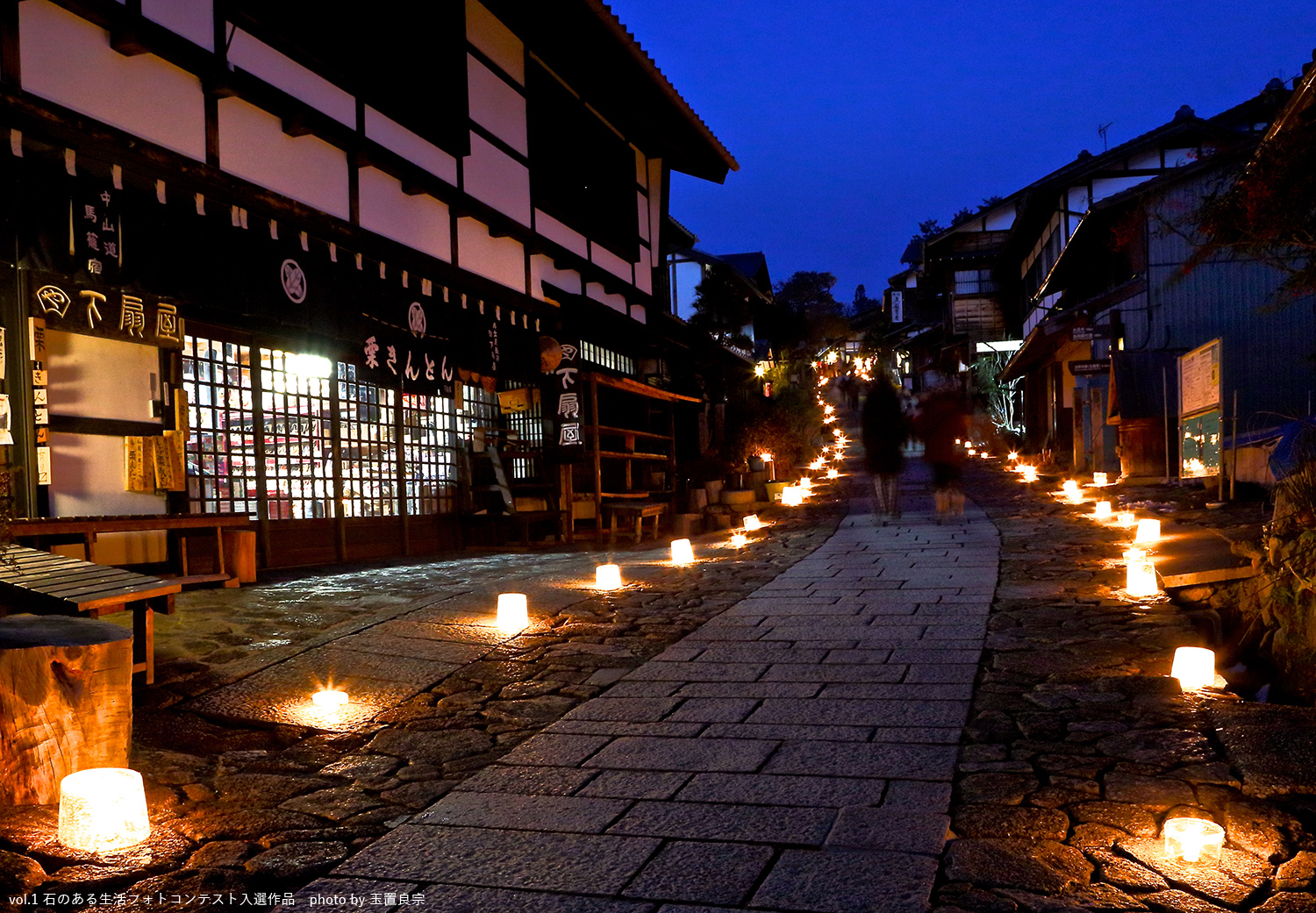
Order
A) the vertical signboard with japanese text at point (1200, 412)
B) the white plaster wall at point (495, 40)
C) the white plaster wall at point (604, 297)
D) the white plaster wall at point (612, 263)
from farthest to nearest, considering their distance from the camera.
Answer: the white plaster wall at point (604, 297), the white plaster wall at point (612, 263), the vertical signboard with japanese text at point (1200, 412), the white plaster wall at point (495, 40)

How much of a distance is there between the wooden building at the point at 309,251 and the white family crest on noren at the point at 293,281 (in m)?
0.04

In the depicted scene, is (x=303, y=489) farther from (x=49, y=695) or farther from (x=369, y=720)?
(x=49, y=695)

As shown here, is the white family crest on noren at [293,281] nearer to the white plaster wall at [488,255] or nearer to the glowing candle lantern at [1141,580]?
the white plaster wall at [488,255]

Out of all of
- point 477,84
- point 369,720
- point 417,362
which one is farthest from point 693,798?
point 477,84

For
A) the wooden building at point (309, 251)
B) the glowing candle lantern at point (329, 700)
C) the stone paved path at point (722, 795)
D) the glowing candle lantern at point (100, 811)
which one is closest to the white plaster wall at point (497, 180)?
the wooden building at point (309, 251)

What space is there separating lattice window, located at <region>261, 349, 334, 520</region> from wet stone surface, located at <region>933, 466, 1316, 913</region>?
8305 millimetres

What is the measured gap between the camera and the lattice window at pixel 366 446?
1231 cm

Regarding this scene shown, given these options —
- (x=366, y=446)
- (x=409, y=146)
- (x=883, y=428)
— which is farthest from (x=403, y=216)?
(x=883, y=428)

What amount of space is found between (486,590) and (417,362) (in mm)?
3654

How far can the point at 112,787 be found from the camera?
11.8 ft

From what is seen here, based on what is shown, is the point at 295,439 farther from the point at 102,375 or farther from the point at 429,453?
the point at 102,375

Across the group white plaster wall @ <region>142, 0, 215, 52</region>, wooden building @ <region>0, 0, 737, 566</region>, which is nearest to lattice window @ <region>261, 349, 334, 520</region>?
wooden building @ <region>0, 0, 737, 566</region>

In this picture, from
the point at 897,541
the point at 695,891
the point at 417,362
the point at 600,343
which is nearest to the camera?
the point at 695,891

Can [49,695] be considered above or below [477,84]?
below
